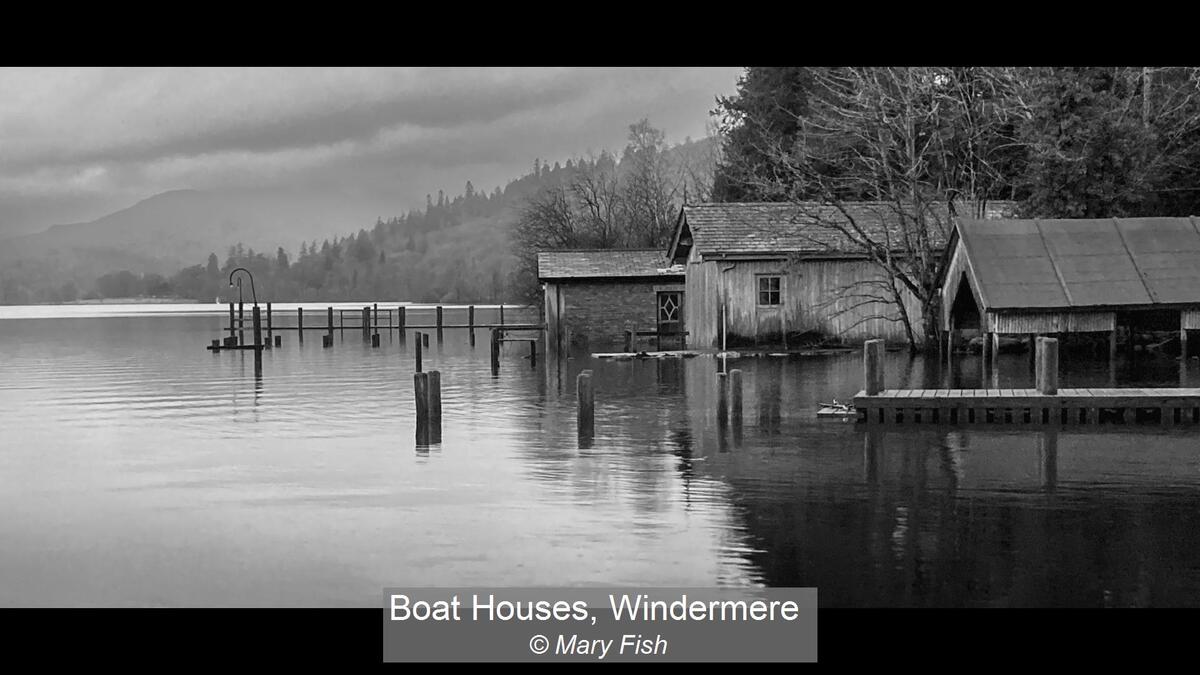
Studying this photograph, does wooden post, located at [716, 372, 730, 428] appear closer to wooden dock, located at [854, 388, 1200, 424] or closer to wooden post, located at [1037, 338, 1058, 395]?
wooden dock, located at [854, 388, 1200, 424]

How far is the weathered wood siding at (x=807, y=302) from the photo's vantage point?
132ft

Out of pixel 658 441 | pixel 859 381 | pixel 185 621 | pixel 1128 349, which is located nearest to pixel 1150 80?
pixel 1128 349

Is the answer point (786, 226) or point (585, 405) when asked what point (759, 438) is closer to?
point (585, 405)

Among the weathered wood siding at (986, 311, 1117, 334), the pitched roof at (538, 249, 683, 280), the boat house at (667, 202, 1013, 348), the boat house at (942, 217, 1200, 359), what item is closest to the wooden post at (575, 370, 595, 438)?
the boat house at (942, 217, 1200, 359)

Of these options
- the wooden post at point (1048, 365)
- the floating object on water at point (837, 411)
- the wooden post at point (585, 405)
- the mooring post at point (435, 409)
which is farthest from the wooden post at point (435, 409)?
the wooden post at point (1048, 365)

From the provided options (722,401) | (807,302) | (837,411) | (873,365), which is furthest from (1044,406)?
(807,302)

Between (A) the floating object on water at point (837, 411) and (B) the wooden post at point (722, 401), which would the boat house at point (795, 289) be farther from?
(A) the floating object on water at point (837, 411)

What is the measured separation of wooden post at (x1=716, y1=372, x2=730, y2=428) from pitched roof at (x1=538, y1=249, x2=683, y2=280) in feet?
61.7

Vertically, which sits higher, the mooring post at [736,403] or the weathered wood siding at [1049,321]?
the weathered wood siding at [1049,321]

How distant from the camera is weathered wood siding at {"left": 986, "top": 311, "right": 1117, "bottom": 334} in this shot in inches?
1184

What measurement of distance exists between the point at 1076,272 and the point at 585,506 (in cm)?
2040

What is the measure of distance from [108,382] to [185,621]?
3058 centimetres

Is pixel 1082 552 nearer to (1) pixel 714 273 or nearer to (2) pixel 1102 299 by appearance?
(2) pixel 1102 299

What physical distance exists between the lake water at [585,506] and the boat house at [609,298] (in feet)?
75.5
